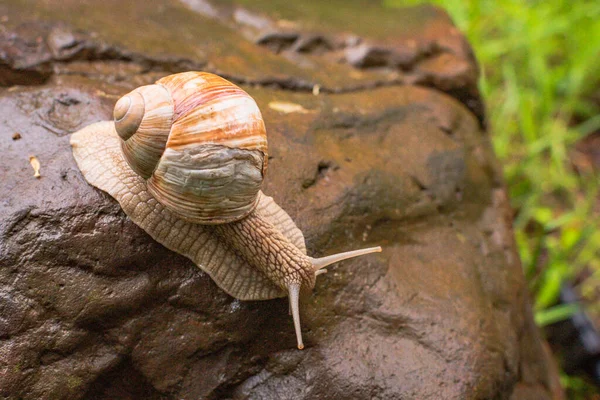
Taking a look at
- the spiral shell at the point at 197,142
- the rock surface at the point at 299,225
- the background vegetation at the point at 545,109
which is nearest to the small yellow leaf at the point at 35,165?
the rock surface at the point at 299,225

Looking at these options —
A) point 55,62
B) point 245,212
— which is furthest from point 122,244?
point 55,62

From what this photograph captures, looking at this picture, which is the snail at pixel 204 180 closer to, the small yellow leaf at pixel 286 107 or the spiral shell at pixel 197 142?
the spiral shell at pixel 197 142

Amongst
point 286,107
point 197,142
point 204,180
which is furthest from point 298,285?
point 286,107

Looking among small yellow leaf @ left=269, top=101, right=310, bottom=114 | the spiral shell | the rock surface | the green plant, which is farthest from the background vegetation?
the spiral shell

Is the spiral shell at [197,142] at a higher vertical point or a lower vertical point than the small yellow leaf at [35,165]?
higher

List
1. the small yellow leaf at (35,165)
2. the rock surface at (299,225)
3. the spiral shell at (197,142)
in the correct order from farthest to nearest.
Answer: the small yellow leaf at (35,165) < the rock surface at (299,225) < the spiral shell at (197,142)

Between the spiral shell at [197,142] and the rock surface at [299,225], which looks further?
the rock surface at [299,225]

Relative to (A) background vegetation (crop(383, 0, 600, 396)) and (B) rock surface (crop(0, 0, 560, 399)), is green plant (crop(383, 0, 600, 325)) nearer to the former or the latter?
(A) background vegetation (crop(383, 0, 600, 396))
